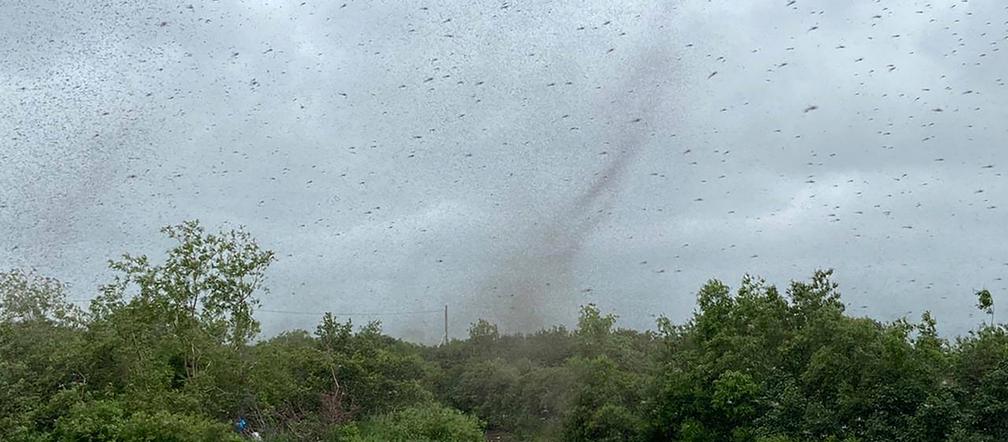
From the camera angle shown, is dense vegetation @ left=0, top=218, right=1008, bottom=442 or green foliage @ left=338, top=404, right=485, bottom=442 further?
green foliage @ left=338, top=404, right=485, bottom=442

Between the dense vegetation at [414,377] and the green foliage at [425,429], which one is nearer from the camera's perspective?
the dense vegetation at [414,377]

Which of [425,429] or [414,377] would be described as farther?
[414,377]

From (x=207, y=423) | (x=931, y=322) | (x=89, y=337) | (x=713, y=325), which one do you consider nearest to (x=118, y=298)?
(x=89, y=337)

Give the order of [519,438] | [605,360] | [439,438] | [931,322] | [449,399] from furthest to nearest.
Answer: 1. [449,399]
2. [519,438]
3. [605,360]
4. [439,438]
5. [931,322]

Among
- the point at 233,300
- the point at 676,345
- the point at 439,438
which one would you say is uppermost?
the point at 233,300

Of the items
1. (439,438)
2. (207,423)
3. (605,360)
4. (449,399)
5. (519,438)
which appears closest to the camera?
(207,423)

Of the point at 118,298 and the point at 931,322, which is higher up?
the point at 118,298

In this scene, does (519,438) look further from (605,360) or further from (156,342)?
(156,342)

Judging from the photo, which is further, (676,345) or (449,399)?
(449,399)
